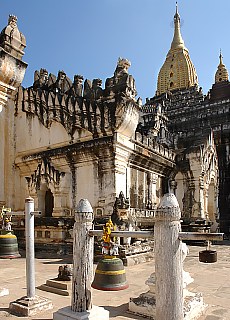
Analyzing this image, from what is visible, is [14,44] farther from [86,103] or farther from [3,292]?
[86,103]

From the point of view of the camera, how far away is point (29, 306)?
204 inches

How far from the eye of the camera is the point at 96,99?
1274 centimetres

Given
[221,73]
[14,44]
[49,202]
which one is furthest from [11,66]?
[221,73]

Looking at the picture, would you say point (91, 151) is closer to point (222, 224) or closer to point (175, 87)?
point (222, 224)

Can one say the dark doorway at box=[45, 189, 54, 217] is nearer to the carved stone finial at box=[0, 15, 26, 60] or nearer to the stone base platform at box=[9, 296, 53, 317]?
the carved stone finial at box=[0, 15, 26, 60]

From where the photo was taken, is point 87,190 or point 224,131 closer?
point 87,190

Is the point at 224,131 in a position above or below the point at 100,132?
above

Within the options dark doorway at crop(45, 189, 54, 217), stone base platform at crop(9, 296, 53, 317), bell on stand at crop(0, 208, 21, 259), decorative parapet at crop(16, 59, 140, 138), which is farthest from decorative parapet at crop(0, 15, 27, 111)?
dark doorway at crop(45, 189, 54, 217)

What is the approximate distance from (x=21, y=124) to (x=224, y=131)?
1579 centimetres

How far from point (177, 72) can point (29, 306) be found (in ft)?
135

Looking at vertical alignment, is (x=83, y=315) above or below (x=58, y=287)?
above

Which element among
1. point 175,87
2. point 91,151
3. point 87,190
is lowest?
point 87,190

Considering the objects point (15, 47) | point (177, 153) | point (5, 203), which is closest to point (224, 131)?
point (177, 153)

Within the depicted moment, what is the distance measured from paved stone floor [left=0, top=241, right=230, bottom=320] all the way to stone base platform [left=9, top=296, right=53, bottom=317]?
0.33ft
